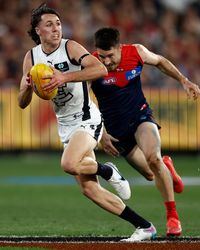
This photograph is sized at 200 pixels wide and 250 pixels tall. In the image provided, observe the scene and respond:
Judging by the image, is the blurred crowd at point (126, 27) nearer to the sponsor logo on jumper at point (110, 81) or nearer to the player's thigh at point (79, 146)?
the sponsor logo on jumper at point (110, 81)

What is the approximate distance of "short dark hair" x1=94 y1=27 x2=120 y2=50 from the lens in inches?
416

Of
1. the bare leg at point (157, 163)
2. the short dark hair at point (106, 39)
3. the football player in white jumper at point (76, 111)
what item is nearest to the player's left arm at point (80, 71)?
the football player in white jumper at point (76, 111)

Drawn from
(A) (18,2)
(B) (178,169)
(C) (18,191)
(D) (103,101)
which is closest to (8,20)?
(A) (18,2)

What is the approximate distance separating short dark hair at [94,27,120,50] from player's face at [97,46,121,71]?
6 cm

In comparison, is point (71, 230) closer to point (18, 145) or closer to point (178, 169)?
point (178, 169)

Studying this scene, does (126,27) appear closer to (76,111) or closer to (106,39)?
(106,39)

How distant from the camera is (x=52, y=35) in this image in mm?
9805

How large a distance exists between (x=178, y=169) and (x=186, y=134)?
2.78 m

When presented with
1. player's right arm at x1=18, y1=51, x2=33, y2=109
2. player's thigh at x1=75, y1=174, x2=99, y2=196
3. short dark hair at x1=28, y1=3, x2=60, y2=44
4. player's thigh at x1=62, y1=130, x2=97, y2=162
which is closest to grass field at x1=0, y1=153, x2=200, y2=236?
player's thigh at x1=75, y1=174, x2=99, y2=196

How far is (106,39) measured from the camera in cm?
1055

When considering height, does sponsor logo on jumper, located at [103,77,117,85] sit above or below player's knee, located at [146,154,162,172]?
above

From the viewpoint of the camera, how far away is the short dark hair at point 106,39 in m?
10.6

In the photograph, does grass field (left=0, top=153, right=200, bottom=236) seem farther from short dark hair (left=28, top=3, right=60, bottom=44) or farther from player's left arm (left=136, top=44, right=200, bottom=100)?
short dark hair (left=28, top=3, right=60, bottom=44)

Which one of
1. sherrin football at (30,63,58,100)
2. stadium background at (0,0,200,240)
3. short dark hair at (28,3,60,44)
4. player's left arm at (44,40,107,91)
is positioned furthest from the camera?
stadium background at (0,0,200,240)
